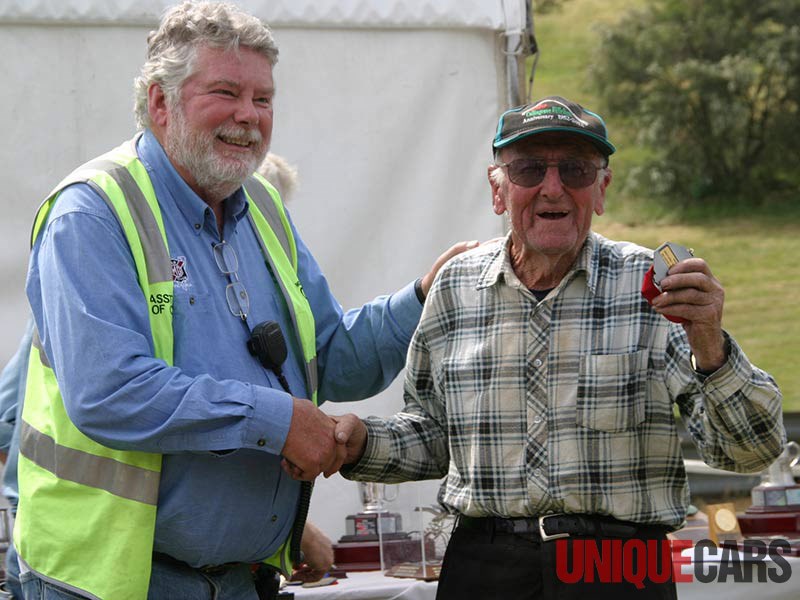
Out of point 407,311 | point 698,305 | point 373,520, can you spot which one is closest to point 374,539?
point 373,520

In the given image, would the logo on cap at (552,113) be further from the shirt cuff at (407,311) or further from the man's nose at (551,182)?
the shirt cuff at (407,311)

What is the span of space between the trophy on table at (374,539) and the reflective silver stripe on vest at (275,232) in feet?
2.54

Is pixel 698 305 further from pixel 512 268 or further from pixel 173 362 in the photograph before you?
pixel 173 362

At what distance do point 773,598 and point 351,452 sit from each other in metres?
1.55

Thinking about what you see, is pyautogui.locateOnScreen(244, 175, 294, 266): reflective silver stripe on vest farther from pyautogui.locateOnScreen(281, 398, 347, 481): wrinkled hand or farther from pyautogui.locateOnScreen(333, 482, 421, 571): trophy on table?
pyautogui.locateOnScreen(333, 482, 421, 571): trophy on table

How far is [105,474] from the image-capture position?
2.50m

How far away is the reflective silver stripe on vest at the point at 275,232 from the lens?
2.88 metres

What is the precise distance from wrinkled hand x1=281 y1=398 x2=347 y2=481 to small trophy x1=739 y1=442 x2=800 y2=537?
6.46ft

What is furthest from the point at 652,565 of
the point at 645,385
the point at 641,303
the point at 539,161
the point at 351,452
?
the point at 539,161

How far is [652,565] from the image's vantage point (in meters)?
2.49

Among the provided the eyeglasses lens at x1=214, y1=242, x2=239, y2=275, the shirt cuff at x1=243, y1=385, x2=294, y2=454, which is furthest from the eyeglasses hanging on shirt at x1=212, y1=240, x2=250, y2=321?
the shirt cuff at x1=243, y1=385, x2=294, y2=454

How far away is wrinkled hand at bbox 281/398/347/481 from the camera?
254 centimetres

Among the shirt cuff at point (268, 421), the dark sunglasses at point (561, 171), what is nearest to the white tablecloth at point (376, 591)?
the shirt cuff at point (268, 421)

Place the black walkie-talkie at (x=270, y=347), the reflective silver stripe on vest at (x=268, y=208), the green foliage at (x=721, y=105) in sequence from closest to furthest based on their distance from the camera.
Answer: the black walkie-talkie at (x=270, y=347), the reflective silver stripe on vest at (x=268, y=208), the green foliage at (x=721, y=105)
